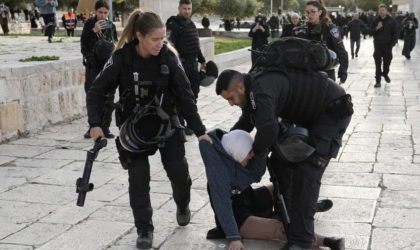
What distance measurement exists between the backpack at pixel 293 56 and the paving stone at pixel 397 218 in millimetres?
1414

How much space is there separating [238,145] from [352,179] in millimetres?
2266

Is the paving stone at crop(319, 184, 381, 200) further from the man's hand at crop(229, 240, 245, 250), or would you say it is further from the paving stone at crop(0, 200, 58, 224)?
the paving stone at crop(0, 200, 58, 224)

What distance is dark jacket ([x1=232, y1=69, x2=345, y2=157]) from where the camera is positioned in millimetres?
3592

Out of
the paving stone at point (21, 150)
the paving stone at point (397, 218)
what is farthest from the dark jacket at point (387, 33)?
the paving stone at point (397, 218)

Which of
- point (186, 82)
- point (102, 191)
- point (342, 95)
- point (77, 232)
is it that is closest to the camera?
point (342, 95)

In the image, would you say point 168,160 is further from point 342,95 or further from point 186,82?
point 342,95

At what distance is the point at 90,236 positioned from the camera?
442cm

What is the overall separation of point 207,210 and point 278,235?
3.10ft

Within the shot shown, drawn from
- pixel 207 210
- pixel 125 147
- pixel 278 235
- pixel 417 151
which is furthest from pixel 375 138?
pixel 125 147

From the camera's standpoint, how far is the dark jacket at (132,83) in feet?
13.1

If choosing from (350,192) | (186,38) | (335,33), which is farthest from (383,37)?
(350,192)

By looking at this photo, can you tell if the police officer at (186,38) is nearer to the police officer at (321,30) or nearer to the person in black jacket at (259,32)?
the police officer at (321,30)

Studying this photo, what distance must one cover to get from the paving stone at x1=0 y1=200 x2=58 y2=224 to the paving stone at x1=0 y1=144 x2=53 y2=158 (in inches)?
72.0

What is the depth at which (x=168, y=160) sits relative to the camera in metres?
4.19
